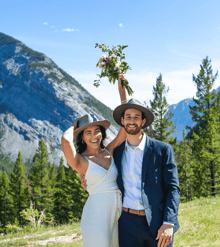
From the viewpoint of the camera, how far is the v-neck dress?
9.43 feet

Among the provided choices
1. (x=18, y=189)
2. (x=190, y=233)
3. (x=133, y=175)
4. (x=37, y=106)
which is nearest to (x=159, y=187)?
(x=133, y=175)

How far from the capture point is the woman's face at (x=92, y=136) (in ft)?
10.6

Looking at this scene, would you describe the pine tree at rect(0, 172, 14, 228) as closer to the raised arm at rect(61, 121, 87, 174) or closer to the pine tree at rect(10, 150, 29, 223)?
the pine tree at rect(10, 150, 29, 223)

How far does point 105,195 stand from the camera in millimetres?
2957

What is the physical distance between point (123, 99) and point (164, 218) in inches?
76.7

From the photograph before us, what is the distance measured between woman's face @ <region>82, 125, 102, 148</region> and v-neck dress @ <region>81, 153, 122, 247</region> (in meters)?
0.35

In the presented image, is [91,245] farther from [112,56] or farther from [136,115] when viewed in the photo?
Result: [112,56]

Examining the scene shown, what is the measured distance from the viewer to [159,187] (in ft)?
8.87

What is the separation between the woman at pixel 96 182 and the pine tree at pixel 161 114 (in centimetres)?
1966

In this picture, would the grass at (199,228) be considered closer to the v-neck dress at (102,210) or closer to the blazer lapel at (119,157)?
the v-neck dress at (102,210)

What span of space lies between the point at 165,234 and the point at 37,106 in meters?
184

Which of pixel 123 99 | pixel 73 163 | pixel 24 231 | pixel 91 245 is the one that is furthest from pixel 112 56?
pixel 24 231

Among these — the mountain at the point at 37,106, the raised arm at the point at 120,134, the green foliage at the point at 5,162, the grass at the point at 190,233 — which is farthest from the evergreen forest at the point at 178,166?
the mountain at the point at 37,106

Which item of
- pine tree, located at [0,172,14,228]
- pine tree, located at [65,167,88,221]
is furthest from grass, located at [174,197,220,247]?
pine tree, located at [0,172,14,228]
